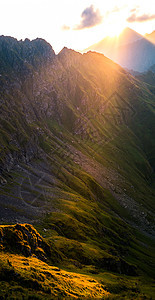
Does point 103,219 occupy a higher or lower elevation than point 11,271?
lower

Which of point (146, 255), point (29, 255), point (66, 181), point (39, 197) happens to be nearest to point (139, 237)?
point (146, 255)

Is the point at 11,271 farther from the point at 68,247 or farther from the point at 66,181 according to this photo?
the point at 66,181

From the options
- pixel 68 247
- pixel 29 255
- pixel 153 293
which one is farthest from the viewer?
pixel 68 247

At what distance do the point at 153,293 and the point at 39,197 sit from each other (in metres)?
85.1

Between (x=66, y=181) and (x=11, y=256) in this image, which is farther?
(x=66, y=181)

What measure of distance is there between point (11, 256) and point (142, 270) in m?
108

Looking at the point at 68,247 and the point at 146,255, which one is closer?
the point at 68,247

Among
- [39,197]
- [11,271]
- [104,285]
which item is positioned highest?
[11,271]

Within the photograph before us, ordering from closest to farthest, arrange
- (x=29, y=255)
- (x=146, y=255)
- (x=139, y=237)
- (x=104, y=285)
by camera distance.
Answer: (x=29, y=255), (x=104, y=285), (x=146, y=255), (x=139, y=237)

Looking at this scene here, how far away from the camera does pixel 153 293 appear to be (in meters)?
78.5

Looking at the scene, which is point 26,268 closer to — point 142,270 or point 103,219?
point 142,270

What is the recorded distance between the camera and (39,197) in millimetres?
140625

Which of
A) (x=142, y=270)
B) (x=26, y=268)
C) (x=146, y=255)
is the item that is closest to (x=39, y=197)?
(x=142, y=270)

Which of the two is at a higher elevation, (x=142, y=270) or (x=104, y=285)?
(x=104, y=285)
